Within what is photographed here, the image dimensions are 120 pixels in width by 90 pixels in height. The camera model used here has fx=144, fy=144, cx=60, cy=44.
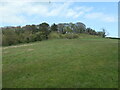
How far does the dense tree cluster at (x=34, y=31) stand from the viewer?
32034 millimetres

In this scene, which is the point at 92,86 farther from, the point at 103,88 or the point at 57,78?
the point at 57,78

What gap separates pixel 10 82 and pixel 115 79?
167 inches

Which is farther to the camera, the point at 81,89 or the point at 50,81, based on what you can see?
the point at 50,81

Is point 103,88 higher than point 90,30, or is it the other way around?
point 90,30

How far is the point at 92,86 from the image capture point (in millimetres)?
5020

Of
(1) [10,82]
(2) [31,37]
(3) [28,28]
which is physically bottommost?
(1) [10,82]

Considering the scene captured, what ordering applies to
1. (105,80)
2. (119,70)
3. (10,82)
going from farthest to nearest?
(119,70) < (10,82) < (105,80)

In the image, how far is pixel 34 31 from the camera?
43438 millimetres

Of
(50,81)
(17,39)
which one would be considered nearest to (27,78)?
(50,81)

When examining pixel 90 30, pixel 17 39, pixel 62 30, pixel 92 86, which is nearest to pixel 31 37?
pixel 17 39

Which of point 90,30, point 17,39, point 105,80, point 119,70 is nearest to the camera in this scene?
point 105,80

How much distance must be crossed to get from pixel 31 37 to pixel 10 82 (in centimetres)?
3226

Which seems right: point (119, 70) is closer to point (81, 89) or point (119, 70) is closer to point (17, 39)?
point (81, 89)

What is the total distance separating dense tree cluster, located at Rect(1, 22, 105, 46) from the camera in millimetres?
32034
